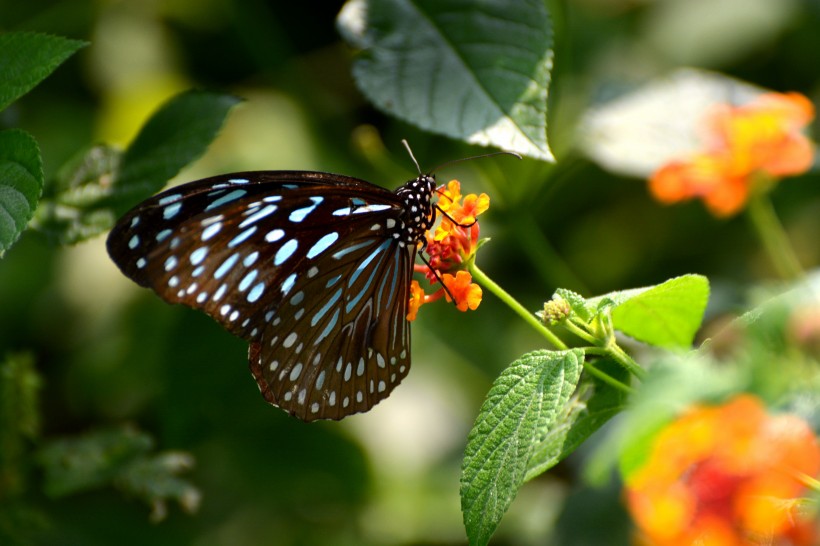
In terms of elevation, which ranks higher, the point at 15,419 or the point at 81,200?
the point at 81,200

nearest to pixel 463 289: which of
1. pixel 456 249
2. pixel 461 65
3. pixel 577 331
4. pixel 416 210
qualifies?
pixel 456 249

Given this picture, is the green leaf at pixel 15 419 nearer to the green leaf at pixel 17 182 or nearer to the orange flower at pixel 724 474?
the green leaf at pixel 17 182

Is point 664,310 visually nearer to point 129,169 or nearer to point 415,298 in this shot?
point 415,298

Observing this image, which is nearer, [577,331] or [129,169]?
[577,331]

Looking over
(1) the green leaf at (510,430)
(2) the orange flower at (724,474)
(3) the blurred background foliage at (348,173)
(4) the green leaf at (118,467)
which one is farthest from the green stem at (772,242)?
(4) the green leaf at (118,467)

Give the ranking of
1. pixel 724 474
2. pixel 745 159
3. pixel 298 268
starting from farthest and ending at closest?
pixel 745 159 → pixel 298 268 → pixel 724 474

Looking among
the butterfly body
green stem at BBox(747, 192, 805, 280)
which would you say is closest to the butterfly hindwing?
the butterfly body

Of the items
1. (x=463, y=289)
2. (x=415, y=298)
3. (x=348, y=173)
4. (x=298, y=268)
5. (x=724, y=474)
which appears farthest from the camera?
(x=348, y=173)

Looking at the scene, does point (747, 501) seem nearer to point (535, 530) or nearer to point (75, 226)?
point (75, 226)
